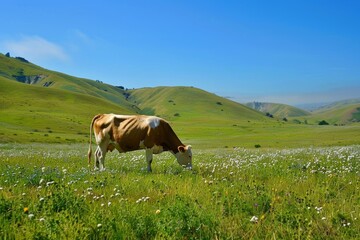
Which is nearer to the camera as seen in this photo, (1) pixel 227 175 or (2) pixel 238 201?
(2) pixel 238 201

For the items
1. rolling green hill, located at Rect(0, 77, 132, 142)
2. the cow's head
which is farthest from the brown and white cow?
rolling green hill, located at Rect(0, 77, 132, 142)

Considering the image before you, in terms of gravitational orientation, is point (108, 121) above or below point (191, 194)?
above

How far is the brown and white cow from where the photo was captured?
16.0 m

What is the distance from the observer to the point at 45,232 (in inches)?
195

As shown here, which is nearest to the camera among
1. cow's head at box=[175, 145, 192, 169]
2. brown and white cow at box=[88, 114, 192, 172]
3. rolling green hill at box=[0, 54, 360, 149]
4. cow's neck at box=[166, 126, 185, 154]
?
cow's head at box=[175, 145, 192, 169]

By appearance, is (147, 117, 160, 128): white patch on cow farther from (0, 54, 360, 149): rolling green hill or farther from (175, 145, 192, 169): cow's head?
(0, 54, 360, 149): rolling green hill

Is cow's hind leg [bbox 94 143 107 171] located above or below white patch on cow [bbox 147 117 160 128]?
below

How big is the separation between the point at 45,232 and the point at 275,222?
3.89 m

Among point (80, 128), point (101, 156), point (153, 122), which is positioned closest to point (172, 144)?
point (153, 122)

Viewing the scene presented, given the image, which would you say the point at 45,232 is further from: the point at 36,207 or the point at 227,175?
the point at 227,175

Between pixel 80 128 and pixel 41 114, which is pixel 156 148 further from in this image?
pixel 41 114

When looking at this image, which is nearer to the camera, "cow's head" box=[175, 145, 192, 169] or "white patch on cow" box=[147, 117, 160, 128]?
"cow's head" box=[175, 145, 192, 169]

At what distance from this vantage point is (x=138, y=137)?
634 inches

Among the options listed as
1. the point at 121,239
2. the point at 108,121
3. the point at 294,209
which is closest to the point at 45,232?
the point at 121,239
